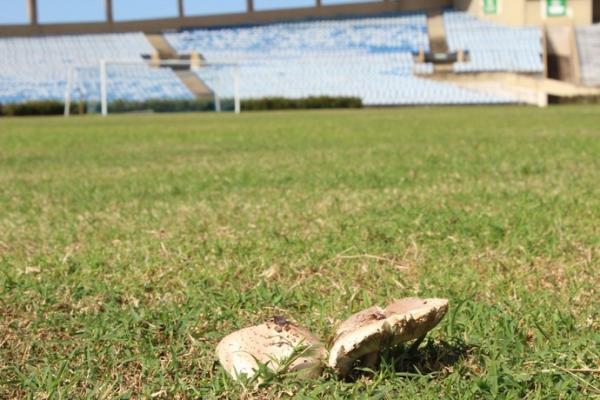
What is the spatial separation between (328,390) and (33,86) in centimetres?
3877

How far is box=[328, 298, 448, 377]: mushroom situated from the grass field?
0.07 m

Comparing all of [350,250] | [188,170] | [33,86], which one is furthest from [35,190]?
[33,86]

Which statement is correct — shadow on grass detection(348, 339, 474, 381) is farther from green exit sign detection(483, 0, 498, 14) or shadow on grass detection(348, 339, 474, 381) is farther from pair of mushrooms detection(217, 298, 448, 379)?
green exit sign detection(483, 0, 498, 14)

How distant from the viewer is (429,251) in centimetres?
295

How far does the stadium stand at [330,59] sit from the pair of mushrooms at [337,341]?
1310 inches

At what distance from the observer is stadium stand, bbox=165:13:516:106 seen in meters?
36.8

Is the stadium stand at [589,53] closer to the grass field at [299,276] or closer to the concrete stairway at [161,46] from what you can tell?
the concrete stairway at [161,46]

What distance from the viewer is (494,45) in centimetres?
3962

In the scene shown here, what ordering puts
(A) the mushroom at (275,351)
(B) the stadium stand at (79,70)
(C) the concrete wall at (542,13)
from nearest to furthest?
1. (A) the mushroom at (275,351)
2. (B) the stadium stand at (79,70)
3. (C) the concrete wall at (542,13)

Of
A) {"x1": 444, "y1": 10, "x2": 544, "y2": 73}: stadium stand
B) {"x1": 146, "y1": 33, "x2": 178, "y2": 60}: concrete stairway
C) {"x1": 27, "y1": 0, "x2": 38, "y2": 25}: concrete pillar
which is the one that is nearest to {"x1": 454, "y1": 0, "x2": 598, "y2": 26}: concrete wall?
{"x1": 444, "y1": 10, "x2": 544, "y2": 73}: stadium stand

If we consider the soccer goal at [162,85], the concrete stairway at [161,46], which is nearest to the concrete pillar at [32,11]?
the concrete stairway at [161,46]

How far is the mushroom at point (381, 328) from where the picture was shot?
1.50 metres

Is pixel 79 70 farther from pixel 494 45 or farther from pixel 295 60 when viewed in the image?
pixel 494 45

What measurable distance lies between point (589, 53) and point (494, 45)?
14.2 ft
